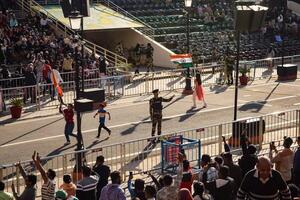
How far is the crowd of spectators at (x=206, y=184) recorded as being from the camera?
877 centimetres

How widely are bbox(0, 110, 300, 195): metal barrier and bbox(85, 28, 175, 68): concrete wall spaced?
19.7 meters

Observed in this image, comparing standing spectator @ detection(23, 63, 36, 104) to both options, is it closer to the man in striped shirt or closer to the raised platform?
the raised platform

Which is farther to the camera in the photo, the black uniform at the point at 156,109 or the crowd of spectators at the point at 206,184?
the black uniform at the point at 156,109

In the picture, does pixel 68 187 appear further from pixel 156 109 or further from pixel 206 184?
pixel 156 109

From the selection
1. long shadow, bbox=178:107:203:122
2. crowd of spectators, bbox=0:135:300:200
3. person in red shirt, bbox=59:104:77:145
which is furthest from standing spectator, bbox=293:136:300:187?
long shadow, bbox=178:107:203:122

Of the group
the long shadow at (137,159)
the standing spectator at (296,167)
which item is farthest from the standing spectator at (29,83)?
the standing spectator at (296,167)

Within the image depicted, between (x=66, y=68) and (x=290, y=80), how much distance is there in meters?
11.4

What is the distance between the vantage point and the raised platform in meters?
39.1

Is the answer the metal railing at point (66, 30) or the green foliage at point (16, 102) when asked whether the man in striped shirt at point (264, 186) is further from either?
the metal railing at point (66, 30)

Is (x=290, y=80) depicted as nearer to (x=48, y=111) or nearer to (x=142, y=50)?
(x=142, y=50)

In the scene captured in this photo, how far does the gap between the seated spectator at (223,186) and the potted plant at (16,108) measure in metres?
15.1

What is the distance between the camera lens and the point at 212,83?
32.7 m

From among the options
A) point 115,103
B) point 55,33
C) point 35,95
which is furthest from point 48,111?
point 55,33

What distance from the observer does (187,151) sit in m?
16.4
